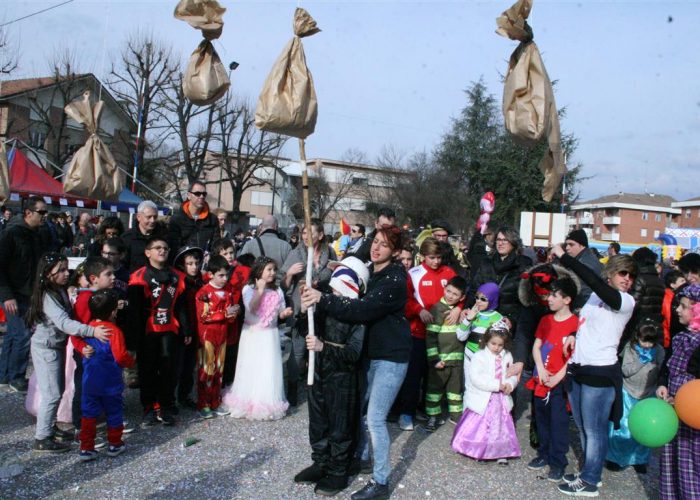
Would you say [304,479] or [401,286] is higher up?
[401,286]

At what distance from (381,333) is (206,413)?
256cm

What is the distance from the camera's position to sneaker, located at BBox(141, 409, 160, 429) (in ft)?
18.1

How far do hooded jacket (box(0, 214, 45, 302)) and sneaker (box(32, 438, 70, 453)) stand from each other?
214 cm

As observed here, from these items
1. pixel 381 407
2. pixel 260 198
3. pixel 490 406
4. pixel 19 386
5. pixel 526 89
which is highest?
pixel 260 198

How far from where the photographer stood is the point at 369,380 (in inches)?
176

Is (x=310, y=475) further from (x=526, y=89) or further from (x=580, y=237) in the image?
(x=580, y=237)

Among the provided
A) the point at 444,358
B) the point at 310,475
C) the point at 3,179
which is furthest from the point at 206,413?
the point at 3,179

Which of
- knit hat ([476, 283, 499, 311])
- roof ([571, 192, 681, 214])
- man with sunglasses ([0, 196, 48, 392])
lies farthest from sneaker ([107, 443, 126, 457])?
roof ([571, 192, 681, 214])

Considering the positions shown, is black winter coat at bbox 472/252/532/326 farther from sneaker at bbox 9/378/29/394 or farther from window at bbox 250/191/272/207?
window at bbox 250/191/272/207

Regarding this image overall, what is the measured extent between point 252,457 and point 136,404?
6.33 ft

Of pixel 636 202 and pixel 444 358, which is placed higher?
pixel 636 202

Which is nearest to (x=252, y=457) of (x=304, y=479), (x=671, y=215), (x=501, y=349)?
(x=304, y=479)

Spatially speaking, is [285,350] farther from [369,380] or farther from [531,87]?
[531,87]

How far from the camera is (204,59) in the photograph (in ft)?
15.1
